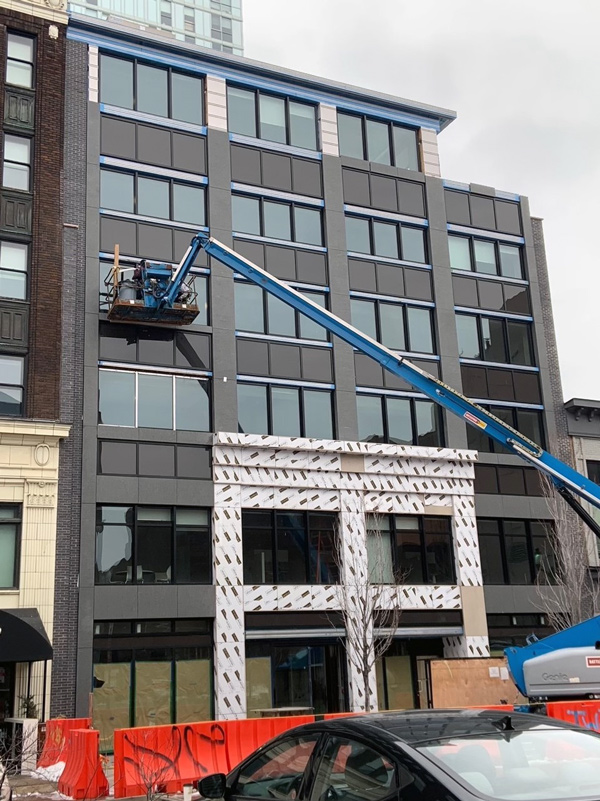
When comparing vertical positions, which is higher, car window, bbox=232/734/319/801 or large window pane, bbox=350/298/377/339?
large window pane, bbox=350/298/377/339

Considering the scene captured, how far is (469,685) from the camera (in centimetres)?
2589

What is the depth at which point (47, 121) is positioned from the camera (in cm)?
3075

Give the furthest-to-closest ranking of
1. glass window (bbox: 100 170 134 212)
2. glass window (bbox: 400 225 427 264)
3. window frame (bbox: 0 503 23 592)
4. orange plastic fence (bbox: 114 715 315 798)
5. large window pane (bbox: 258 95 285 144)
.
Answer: glass window (bbox: 400 225 427 264) → large window pane (bbox: 258 95 285 144) → glass window (bbox: 100 170 134 212) → window frame (bbox: 0 503 23 592) → orange plastic fence (bbox: 114 715 315 798)

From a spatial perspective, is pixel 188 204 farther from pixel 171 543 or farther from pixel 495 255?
pixel 495 255

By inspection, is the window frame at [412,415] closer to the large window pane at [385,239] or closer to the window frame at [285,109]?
the large window pane at [385,239]

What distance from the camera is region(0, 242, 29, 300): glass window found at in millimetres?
28922

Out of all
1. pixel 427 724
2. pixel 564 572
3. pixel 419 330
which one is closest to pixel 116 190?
pixel 419 330

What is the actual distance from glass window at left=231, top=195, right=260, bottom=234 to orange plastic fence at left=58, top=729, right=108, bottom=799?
2060cm

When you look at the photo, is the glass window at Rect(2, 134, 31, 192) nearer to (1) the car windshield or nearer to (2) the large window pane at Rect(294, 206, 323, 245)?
(2) the large window pane at Rect(294, 206, 323, 245)

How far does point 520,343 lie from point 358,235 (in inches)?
318

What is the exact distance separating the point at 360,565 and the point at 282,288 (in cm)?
984

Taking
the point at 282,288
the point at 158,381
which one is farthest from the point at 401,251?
the point at 158,381

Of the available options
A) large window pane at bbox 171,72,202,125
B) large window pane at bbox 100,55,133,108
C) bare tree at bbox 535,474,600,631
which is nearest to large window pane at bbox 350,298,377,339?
bare tree at bbox 535,474,600,631

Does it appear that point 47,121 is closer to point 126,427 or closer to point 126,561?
point 126,427
